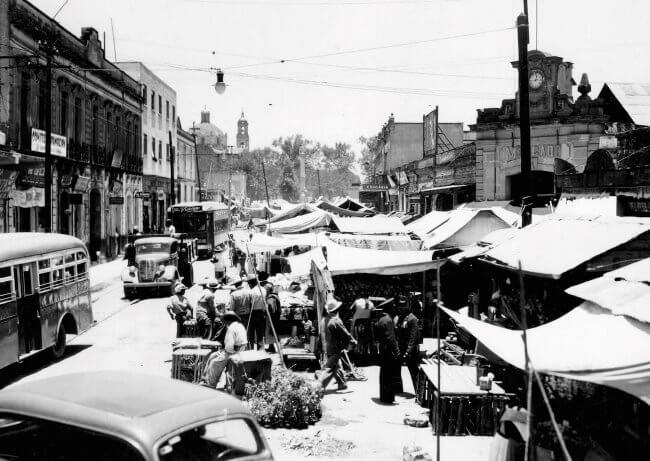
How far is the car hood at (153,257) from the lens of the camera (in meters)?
23.5

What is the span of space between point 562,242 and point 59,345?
10258 mm

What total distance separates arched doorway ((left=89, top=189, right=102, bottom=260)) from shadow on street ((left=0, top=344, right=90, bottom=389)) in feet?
71.5

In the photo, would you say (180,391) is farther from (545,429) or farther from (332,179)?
(332,179)

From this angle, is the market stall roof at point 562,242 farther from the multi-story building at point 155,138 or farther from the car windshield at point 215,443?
the multi-story building at point 155,138

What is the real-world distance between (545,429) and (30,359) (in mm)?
10803

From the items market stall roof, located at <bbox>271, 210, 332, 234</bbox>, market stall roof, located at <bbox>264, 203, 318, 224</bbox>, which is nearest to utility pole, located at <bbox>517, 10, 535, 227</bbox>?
market stall roof, located at <bbox>271, 210, 332, 234</bbox>

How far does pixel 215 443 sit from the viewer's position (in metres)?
4.97

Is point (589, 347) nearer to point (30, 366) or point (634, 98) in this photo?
point (30, 366)

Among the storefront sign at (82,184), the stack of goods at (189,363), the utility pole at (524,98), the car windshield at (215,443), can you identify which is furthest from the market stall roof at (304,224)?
the car windshield at (215,443)

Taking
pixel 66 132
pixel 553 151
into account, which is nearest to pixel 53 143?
pixel 66 132

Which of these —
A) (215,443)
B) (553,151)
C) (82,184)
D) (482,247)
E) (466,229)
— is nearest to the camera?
(215,443)

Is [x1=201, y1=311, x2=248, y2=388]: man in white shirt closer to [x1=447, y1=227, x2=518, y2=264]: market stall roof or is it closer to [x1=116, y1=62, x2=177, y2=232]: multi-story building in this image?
[x1=447, y1=227, x2=518, y2=264]: market stall roof

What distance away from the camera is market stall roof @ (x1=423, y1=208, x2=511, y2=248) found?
59.8 ft

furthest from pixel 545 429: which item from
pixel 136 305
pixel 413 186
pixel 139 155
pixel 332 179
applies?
pixel 332 179
